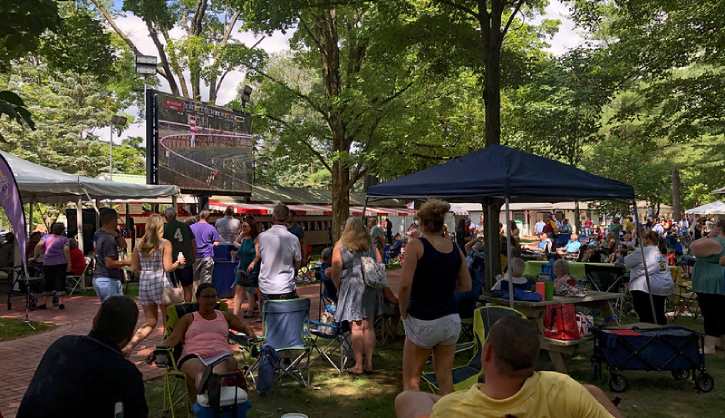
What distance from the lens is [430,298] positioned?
3980 millimetres

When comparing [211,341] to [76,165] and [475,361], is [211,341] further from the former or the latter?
[76,165]

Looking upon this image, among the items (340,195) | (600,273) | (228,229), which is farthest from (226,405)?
(340,195)

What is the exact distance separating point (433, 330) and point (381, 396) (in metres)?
1.61

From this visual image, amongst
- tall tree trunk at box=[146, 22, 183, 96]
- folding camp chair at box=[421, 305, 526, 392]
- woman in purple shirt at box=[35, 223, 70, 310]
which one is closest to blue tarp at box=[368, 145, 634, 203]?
folding camp chair at box=[421, 305, 526, 392]

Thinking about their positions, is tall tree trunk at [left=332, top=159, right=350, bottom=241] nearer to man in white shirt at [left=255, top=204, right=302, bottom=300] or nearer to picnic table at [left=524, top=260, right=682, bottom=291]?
picnic table at [left=524, top=260, right=682, bottom=291]

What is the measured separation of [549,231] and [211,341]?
15360 mm

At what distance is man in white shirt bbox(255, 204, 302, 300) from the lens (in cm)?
638

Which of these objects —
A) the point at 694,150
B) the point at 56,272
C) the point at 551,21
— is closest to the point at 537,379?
the point at 56,272

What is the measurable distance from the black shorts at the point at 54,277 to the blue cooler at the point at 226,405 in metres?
7.48

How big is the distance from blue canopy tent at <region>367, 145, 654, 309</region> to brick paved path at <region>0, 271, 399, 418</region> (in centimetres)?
318

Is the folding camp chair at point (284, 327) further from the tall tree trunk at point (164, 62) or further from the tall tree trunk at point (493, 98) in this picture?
the tall tree trunk at point (164, 62)

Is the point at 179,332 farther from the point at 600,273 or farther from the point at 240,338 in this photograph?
the point at 600,273

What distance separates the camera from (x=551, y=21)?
22578 millimetres

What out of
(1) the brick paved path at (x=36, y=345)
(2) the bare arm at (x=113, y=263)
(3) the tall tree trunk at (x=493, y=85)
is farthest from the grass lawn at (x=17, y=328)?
(3) the tall tree trunk at (x=493, y=85)
